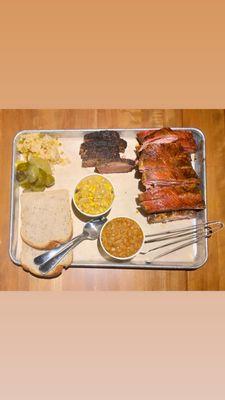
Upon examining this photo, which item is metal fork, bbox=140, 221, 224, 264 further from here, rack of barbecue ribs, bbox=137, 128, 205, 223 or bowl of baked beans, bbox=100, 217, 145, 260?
bowl of baked beans, bbox=100, 217, 145, 260

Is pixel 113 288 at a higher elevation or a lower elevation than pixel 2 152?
lower

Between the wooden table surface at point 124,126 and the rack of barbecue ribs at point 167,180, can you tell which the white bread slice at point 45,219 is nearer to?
the wooden table surface at point 124,126

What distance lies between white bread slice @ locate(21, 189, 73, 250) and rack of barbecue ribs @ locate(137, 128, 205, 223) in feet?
2.18

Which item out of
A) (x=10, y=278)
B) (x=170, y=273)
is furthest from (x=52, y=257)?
(x=170, y=273)

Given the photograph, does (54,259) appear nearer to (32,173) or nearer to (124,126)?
(32,173)

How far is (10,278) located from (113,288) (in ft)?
2.88

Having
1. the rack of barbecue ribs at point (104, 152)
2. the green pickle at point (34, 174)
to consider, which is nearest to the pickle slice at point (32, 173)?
the green pickle at point (34, 174)

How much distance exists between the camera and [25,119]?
403 centimetres

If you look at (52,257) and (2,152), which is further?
(2,152)

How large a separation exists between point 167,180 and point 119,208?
1.63ft

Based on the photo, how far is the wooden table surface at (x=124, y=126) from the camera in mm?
3723

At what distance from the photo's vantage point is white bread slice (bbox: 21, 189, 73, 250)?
141 inches

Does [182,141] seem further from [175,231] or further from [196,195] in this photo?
[175,231]

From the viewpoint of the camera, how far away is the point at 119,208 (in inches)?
151
